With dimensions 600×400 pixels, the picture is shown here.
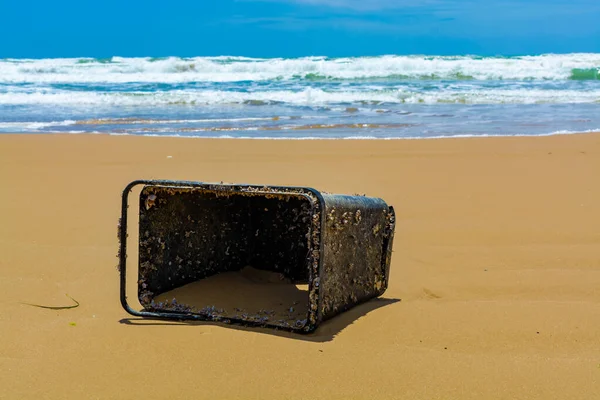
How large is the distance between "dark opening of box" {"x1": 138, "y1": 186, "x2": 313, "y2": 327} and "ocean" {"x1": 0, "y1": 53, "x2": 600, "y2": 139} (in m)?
5.91

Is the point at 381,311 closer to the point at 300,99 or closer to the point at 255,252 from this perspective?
the point at 255,252

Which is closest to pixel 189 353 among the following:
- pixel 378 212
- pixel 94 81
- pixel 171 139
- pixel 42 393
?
pixel 42 393

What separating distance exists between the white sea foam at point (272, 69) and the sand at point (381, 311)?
20996 millimetres

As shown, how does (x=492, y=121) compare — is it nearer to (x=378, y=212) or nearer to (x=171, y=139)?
(x=171, y=139)

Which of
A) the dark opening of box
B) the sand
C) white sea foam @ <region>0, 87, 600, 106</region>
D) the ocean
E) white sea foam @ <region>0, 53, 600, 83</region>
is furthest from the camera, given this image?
white sea foam @ <region>0, 53, 600, 83</region>

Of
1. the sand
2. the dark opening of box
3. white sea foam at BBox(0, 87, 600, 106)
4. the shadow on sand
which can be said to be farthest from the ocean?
the shadow on sand

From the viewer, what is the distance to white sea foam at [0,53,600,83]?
26672 millimetres

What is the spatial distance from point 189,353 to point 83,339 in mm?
401

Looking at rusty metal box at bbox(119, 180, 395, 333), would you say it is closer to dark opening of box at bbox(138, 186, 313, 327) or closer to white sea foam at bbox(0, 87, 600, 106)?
dark opening of box at bbox(138, 186, 313, 327)

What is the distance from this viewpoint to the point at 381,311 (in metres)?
2.77

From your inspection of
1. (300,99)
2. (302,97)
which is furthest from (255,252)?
(302,97)

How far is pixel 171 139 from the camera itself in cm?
895

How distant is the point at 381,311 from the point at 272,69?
95.6 feet

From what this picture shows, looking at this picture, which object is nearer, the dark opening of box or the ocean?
the dark opening of box
